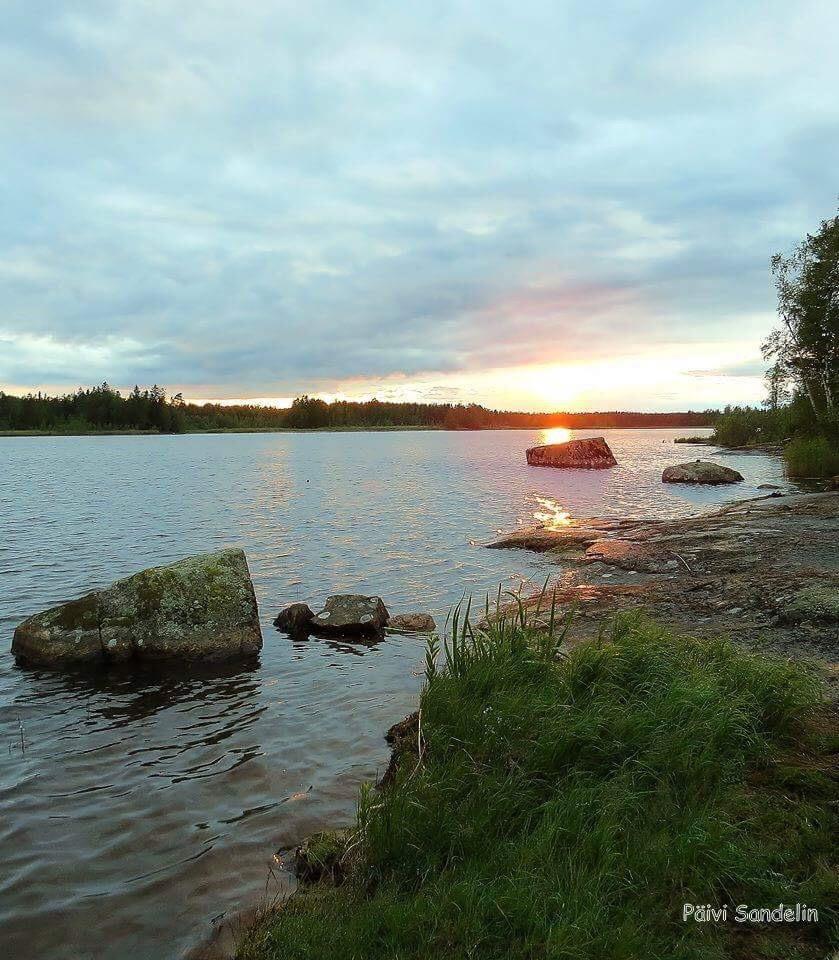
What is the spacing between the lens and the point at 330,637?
1257 centimetres

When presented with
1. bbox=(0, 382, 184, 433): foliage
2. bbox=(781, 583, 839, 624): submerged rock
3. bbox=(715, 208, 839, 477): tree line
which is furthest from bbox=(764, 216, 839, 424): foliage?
bbox=(0, 382, 184, 433): foliage

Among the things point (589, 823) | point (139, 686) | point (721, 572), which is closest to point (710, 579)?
point (721, 572)

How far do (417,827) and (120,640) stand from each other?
7740 mm

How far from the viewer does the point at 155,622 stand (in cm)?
1101

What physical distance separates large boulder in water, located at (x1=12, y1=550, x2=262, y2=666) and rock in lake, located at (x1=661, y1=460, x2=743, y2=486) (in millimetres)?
39459

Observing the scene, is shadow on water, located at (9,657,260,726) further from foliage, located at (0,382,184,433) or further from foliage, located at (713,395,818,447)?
foliage, located at (0,382,184,433)

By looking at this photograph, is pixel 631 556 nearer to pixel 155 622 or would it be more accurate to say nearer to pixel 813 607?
pixel 813 607

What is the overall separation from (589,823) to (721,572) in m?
11.0

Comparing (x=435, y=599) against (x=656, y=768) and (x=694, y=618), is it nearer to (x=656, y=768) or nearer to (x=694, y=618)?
(x=694, y=618)

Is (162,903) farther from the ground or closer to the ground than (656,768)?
closer to the ground

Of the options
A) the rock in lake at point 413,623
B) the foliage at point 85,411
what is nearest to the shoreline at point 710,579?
the rock in lake at point 413,623

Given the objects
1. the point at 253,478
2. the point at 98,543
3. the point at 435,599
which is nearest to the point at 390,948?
the point at 435,599

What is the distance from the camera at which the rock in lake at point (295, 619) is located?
1290cm

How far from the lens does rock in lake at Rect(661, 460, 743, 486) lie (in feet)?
143
